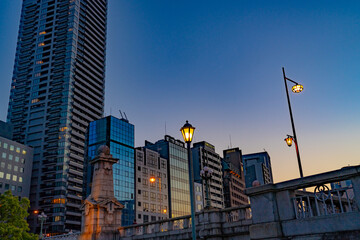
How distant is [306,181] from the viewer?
9.48 meters

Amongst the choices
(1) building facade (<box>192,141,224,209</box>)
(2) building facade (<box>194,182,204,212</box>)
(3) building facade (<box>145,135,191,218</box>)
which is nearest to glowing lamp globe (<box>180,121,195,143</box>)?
(3) building facade (<box>145,135,191,218</box>)

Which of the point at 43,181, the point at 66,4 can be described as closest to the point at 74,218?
the point at 43,181

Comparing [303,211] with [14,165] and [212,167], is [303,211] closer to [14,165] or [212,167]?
[14,165]

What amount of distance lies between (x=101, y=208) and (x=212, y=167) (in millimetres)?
125699

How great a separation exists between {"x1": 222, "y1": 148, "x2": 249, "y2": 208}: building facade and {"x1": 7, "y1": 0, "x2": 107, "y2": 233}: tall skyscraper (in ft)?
225

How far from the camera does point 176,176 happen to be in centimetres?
12688

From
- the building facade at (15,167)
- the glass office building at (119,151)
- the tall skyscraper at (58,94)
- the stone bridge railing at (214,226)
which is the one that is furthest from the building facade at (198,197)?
the stone bridge railing at (214,226)

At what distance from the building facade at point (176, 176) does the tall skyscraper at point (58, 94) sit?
32.5 metres

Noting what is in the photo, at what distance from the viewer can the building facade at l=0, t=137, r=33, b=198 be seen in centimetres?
10912

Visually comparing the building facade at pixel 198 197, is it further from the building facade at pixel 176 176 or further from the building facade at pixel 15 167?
the building facade at pixel 15 167

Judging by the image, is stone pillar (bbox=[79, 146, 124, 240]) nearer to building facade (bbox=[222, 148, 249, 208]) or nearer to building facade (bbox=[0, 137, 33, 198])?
building facade (bbox=[0, 137, 33, 198])

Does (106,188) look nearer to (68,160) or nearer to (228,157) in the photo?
(68,160)

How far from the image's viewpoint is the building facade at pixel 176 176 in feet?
402

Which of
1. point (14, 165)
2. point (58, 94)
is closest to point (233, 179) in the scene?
point (58, 94)
